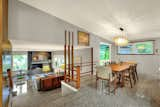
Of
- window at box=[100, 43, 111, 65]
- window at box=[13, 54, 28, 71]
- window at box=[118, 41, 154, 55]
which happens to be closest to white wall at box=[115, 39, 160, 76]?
window at box=[118, 41, 154, 55]

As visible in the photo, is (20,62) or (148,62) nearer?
(20,62)

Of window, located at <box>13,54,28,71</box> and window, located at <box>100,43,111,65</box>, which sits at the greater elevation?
window, located at <box>100,43,111,65</box>

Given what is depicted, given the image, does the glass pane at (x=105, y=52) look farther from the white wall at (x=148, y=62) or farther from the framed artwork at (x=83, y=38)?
the framed artwork at (x=83, y=38)

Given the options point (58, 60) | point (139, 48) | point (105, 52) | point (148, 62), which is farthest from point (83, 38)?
point (148, 62)

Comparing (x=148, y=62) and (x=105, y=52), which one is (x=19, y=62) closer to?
(x=105, y=52)

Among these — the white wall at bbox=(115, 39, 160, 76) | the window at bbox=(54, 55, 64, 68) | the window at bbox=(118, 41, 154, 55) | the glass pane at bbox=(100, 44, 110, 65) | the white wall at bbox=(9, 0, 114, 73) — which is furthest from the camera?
the glass pane at bbox=(100, 44, 110, 65)

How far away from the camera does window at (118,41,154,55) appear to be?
215 inches

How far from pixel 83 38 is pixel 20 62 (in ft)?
12.2

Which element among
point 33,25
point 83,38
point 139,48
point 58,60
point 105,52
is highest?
point 33,25

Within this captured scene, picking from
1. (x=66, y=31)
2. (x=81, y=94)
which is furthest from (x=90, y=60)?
(x=81, y=94)

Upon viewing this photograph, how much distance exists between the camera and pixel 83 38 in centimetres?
475

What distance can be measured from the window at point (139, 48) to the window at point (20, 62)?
6.17m

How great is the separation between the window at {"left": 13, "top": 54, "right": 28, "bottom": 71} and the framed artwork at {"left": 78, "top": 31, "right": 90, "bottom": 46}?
3320 mm

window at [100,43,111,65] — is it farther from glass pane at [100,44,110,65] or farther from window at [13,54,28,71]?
window at [13,54,28,71]
